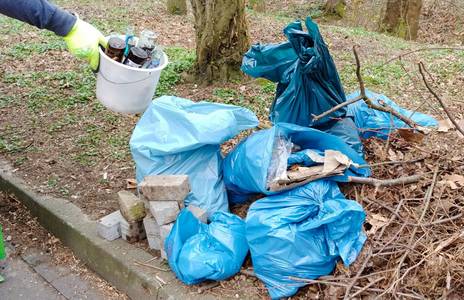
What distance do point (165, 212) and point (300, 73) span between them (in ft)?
3.85

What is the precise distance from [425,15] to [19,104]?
11.2 metres

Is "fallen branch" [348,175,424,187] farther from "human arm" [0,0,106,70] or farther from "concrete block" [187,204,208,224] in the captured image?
"human arm" [0,0,106,70]

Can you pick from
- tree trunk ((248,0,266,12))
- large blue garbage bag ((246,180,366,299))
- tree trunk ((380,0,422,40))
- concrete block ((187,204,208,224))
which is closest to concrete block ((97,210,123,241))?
concrete block ((187,204,208,224))

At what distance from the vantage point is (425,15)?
13.3m

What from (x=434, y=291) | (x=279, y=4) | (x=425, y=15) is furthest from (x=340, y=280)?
(x=279, y=4)

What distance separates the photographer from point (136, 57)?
10.1ft

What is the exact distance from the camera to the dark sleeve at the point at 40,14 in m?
2.78

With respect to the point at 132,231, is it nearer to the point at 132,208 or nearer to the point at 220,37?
the point at 132,208

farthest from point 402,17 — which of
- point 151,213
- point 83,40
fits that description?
point 151,213

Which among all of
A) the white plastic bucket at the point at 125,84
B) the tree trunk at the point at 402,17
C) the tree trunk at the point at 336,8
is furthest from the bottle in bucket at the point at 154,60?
the tree trunk at the point at 336,8

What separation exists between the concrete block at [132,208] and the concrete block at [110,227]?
7 cm

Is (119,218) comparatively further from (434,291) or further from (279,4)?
(279,4)

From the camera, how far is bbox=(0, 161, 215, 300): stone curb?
8.80ft

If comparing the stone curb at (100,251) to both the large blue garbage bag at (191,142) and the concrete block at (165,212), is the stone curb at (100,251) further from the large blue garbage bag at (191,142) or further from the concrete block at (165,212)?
Answer: the large blue garbage bag at (191,142)
